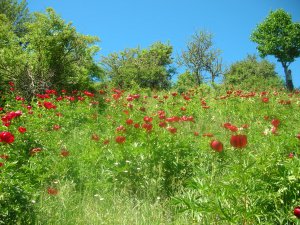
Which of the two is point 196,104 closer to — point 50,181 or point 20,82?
point 20,82

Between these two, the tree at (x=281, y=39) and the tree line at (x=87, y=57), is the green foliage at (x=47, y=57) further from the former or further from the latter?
the tree at (x=281, y=39)

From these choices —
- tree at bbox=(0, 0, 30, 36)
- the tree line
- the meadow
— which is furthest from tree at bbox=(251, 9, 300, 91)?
the meadow

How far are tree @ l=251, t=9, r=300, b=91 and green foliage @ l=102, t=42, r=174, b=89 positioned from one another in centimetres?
958

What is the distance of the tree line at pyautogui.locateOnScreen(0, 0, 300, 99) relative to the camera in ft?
38.4

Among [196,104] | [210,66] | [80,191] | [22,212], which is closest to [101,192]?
[80,191]

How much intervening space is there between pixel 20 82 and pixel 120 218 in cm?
951

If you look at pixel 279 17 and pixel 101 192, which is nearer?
pixel 101 192

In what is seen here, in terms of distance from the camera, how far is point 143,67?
1304 inches

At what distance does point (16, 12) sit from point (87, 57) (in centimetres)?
1435

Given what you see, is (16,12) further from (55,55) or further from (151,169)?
(151,169)

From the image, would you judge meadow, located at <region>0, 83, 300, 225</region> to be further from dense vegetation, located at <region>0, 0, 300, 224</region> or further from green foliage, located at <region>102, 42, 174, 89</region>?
green foliage, located at <region>102, 42, 174, 89</region>

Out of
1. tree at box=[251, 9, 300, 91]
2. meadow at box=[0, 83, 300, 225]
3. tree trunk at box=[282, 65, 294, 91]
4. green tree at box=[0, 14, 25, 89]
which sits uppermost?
tree at box=[251, 9, 300, 91]

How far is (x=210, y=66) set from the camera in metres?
34.5

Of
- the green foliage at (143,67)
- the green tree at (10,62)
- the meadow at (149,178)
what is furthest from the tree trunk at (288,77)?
the meadow at (149,178)
